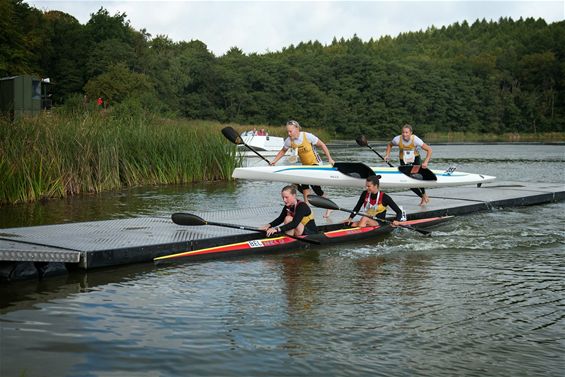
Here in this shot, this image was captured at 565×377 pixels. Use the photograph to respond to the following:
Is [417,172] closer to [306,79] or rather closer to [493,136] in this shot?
[306,79]

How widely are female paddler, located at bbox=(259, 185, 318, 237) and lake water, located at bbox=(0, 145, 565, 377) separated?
1.22 ft

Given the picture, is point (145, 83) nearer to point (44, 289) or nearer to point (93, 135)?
point (93, 135)

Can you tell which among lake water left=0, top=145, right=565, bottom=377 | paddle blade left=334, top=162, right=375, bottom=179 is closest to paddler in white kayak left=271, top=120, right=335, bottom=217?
paddle blade left=334, top=162, right=375, bottom=179

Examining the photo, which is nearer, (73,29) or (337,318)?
(337,318)

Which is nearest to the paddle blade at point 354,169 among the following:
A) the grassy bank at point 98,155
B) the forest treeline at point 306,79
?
the grassy bank at point 98,155

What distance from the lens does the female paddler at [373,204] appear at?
455 inches

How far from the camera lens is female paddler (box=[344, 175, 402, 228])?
455 inches

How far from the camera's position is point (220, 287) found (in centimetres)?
812

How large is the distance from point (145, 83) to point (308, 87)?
39184 millimetres

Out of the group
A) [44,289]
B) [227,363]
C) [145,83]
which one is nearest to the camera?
[227,363]

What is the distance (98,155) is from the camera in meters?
16.8

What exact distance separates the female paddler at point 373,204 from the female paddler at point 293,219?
1.21 m

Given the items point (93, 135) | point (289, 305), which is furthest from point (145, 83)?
point (289, 305)

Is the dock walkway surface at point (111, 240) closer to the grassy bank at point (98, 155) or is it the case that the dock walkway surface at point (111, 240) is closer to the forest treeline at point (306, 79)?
the grassy bank at point (98, 155)
